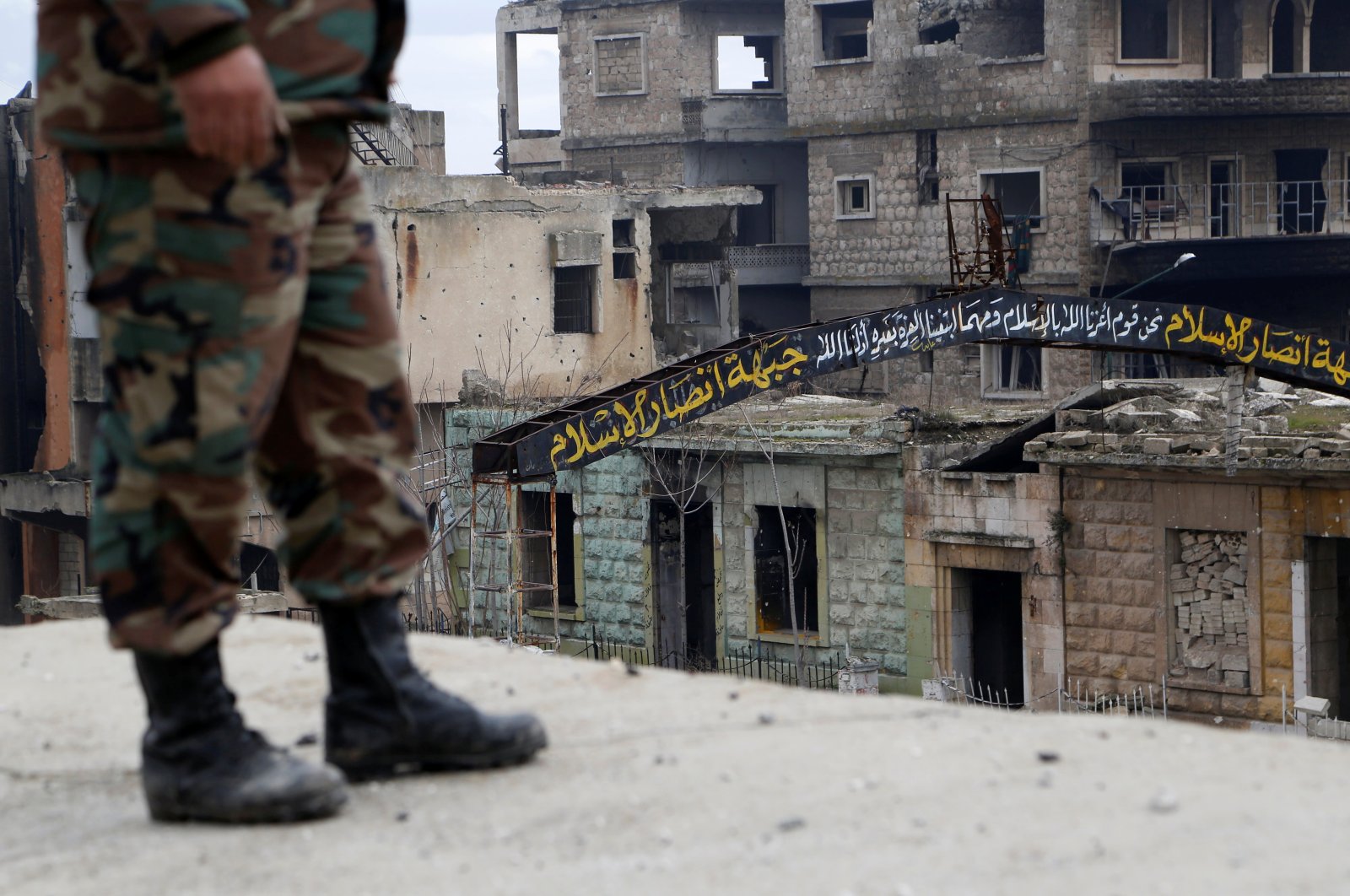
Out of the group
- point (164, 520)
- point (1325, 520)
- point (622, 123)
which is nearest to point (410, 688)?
point (164, 520)

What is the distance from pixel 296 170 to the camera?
298 centimetres

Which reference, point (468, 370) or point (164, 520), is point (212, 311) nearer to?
point (164, 520)

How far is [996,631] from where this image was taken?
19.3m

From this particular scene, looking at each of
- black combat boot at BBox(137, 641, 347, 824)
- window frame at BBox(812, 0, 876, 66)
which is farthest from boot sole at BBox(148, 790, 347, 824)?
window frame at BBox(812, 0, 876, 66)

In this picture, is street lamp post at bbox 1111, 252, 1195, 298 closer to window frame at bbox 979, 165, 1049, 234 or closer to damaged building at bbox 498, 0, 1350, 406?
damaged building at bbox 498, 0, 1350, 406

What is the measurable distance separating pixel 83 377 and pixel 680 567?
9.37 meters

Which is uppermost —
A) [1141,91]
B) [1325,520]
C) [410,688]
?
[1141,91]

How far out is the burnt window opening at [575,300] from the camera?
2856cm

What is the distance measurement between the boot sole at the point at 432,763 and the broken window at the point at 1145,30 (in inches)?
1202

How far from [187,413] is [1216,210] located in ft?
101

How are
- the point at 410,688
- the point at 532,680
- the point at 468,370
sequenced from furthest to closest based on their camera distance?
1. the point at 468,370
2. the point at 532,680
3. the point at 410,688

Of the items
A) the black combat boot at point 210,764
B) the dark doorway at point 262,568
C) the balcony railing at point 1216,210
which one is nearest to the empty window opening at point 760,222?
the balcony railing at point 1216,210

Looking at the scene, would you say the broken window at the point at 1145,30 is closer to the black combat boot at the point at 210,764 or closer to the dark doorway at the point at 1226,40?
the dark doorway at the point at 1226,40

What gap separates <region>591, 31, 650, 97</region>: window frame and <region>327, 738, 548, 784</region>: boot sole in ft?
120
